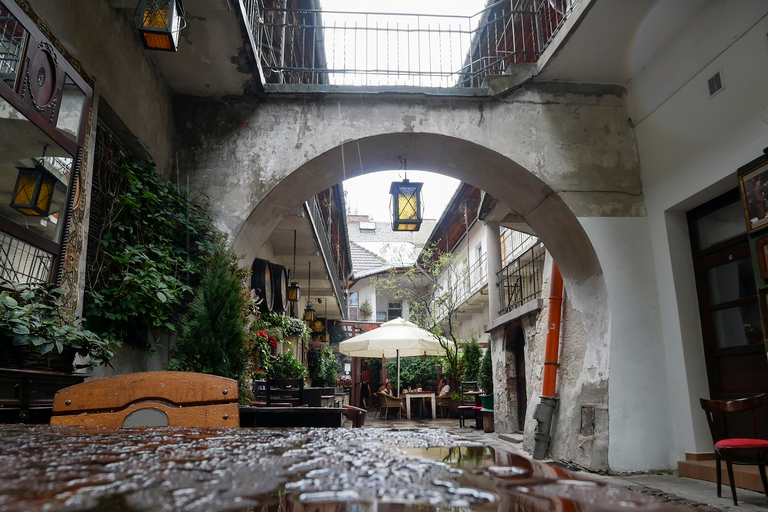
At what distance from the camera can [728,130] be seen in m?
4.92

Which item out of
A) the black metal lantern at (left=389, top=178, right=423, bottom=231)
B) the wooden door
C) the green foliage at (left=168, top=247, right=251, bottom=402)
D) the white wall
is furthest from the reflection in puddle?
the black metal lantern at (left=389, top=178, right=423, bottom=231)

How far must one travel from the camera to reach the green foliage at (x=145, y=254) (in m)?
4.43

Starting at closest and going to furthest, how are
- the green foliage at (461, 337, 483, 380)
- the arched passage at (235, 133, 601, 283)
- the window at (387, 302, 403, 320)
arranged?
the arched passage at (235, 133, 601, 283) → the green foliage at (461, 337, 483, 380) → the window at (387, 302, 403, 320)

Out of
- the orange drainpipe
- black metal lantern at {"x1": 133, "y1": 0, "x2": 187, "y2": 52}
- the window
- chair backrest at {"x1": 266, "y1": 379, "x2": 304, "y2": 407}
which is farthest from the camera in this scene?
the window

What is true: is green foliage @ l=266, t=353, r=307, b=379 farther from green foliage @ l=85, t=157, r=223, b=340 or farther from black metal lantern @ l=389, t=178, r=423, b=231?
green foliage @ l=85, t=157, r=223, b=340

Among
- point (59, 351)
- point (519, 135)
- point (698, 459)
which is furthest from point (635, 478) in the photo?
point (59, 351)

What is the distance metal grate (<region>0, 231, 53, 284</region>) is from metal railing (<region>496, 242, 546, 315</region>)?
7.90m

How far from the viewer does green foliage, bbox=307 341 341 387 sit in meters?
16.2

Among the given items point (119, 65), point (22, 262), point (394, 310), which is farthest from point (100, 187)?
point (394, 310)

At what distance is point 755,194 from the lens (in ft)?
15.0

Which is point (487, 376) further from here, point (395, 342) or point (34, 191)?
point (34, 191)

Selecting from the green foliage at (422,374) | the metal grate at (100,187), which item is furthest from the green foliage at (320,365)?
the metal grate at (100,187)

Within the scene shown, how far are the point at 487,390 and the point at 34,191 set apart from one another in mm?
10503

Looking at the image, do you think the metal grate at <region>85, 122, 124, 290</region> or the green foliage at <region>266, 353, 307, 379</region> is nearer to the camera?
the metal grate at <region>85, 122, 124, 290</region>
